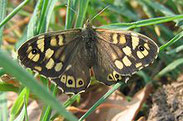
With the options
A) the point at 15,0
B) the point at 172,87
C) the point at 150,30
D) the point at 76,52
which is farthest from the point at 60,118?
the point at 15,0

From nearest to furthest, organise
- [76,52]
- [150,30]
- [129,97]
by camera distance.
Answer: [76,52]
[129,97]
[150,30]

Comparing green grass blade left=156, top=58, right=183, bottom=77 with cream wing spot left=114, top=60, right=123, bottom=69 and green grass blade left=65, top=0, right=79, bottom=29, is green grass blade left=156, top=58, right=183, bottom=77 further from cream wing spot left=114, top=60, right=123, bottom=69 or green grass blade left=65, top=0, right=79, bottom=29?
green grass blade left=65, top=0, right=79, bottom=29

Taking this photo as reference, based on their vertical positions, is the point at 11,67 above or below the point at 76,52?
above

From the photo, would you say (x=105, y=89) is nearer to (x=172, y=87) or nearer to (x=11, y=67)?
(x=172, y=87)

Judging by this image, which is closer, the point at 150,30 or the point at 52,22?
the point at 150,30

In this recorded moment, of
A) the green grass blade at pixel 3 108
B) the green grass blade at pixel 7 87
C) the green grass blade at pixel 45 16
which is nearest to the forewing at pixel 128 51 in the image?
the green grass blade at pixel 45 16

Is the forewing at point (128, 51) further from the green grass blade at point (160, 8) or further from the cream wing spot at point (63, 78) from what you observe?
the green grass blade at point (160, 8)

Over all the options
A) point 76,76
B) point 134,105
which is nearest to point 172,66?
point 134,105
